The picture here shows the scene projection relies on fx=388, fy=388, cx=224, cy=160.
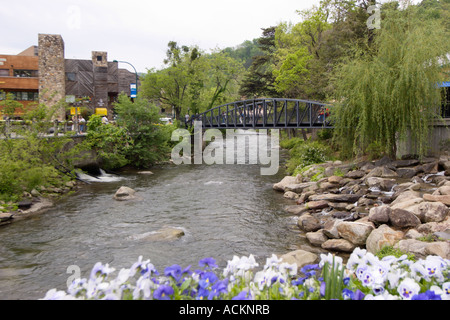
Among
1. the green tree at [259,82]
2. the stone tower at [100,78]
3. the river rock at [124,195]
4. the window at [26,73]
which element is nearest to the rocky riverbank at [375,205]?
the river rock at [124,195]

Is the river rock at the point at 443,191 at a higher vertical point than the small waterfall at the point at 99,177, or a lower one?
higher

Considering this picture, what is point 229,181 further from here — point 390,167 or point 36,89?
point 36,89

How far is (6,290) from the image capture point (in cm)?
787

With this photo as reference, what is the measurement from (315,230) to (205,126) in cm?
2804

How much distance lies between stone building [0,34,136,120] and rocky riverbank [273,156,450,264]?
37.8 m

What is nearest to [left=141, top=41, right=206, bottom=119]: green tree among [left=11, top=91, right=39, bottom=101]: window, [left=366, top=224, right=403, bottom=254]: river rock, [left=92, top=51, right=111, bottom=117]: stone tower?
[left=92, top=51, right=111, bottom=117]: stone tower

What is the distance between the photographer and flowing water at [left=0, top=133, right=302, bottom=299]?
30.3 ft

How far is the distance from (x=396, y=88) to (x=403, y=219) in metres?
7.52

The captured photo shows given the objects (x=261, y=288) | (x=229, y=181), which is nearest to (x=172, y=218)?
(x=229, y=181)

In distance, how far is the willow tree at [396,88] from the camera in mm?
15609

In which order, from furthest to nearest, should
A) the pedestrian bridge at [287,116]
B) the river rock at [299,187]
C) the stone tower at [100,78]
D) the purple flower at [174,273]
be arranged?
A: 1. the stone tower at [100,78]
2. the pedestrian bridge at [287,116]
3. the river rock at [299,187]
4. the purple flower at [174,273]

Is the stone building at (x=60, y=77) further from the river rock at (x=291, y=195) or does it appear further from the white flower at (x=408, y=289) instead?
the white flower at (x=408, y=289)

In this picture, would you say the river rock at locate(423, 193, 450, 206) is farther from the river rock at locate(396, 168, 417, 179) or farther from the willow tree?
the willow tree

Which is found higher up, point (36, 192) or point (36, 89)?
point (36, 89)
